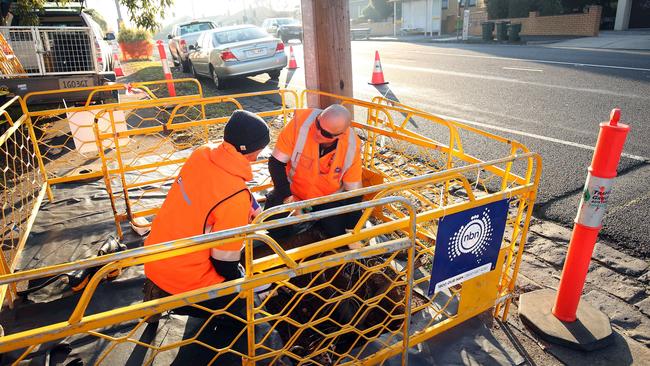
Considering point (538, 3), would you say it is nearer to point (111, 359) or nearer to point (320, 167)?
point (320, 167)

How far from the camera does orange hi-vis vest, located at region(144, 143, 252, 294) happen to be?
2377 millimetres

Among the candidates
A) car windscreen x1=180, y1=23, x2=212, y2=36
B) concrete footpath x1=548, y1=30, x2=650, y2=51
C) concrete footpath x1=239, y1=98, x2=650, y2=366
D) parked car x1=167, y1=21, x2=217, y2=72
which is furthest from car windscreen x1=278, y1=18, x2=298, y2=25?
concrete footpath x1=239, y1=98, x2=650, y2=366

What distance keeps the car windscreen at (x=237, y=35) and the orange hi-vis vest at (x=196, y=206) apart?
33.7 ft

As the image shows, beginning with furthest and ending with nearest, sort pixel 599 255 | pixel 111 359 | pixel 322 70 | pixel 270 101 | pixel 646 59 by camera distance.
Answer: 1. pixel 646 59
2. pixel 270 101
3. pixel 322 70
4. pixel 599 255
5. pixel 111 359

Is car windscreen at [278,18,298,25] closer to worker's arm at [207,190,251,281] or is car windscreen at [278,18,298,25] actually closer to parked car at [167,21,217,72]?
parked car at [167,21,217,72]

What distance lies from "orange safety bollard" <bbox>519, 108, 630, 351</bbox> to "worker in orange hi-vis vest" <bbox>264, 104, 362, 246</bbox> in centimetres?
159

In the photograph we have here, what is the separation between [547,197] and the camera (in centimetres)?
460

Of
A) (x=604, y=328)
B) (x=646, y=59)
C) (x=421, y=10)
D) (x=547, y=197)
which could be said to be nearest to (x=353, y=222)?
(x=604, y=328)

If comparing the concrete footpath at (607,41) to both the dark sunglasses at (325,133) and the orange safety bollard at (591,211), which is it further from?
the dark sunglasses at (325,133)

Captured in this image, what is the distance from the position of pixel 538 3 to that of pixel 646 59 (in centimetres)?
1331

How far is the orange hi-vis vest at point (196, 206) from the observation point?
7.80 feet

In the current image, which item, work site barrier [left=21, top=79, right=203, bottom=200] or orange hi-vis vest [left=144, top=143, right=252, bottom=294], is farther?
work site barrier [left=21, top=79, right=203, bottom=200]

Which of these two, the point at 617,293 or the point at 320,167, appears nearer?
the point at 617,293

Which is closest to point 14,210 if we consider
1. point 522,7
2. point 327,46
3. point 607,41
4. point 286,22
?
point 327,46
